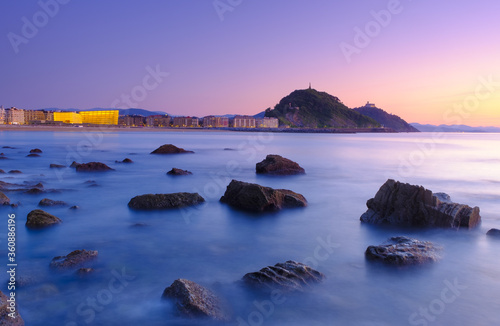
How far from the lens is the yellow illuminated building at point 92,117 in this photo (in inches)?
6585

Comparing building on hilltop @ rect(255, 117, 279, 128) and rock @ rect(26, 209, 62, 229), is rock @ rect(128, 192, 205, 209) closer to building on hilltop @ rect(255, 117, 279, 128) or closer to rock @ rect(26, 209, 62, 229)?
rock @ rect(26, 209, 62, 229)

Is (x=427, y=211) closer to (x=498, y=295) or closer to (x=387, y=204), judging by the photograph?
(x=387, y=204)

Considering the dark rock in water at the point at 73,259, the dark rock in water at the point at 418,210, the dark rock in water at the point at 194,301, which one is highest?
the dark rock in water at the point at 418,210

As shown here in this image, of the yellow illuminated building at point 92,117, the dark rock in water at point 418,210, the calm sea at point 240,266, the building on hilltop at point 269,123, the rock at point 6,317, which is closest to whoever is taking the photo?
the rock at point 6,317

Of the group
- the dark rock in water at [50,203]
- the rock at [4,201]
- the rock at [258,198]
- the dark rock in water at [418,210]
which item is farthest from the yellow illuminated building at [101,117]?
the dark rock in water at [418,210]

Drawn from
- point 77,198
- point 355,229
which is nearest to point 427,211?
point 355,229

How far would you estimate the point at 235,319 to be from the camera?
4574 mm

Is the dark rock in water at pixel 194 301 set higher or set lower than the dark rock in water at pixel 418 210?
lower

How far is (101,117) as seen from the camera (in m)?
177

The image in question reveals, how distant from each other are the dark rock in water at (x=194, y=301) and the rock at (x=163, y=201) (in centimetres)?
532

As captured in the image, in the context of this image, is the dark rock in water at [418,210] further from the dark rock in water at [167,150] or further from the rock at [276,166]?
the dark rock in water at [167,150]

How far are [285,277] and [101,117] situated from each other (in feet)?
612

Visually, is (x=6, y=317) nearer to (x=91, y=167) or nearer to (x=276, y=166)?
(x=276, y=166)

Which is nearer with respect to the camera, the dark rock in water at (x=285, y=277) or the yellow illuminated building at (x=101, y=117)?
the dark rock in water at (x=285, y=277)
